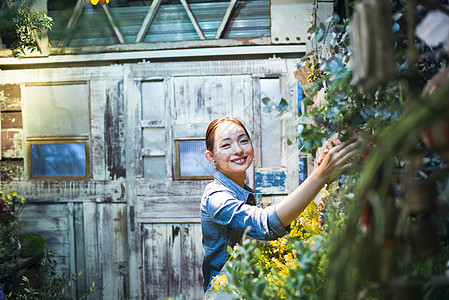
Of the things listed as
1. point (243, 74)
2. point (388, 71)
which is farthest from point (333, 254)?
point (243, 74)

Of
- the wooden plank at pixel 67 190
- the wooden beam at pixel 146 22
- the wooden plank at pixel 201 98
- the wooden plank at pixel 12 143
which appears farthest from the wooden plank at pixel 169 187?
the wooden beam at pixel 146 22

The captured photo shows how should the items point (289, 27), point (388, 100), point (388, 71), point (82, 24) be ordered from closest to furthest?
point (388, 71), point (388, 100), point (289, 27), point (82, 24)

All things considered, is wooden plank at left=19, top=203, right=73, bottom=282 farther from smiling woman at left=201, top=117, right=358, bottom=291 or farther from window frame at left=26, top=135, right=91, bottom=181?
smiling woman at left=201, top=117, right=358, bottom=291

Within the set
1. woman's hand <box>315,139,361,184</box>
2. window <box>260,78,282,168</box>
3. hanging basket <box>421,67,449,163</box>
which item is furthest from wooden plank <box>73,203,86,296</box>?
hanging basket <box>421,67,449,163</box>

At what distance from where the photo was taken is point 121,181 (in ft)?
10.4

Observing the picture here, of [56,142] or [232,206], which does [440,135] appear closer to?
[232,206]

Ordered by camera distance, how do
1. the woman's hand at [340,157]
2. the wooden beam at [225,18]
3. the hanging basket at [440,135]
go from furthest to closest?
1. the wooden beam at [225,18]
2. the woman's hand at [340,157]
3. the hanging basket at [440,135]

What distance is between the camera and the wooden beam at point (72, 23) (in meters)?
3.19

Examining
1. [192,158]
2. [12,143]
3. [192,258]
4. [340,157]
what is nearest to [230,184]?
[340,157]

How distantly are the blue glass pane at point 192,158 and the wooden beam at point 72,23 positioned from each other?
1.37 m

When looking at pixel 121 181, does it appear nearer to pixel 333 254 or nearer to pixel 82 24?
pixel 82 24

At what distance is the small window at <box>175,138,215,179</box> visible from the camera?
3129 mm

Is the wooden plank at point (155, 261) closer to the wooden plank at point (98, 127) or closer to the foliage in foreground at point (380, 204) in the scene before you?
the wooden plank at point (98, 127)

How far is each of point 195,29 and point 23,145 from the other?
6.07 ft
